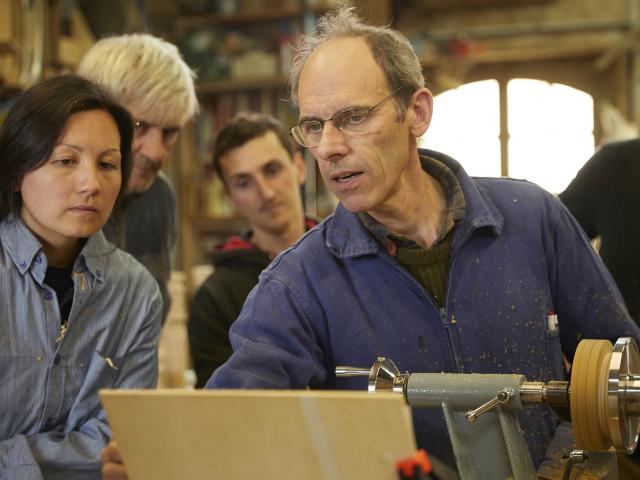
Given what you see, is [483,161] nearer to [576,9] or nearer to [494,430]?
[576,9]

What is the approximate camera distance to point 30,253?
5.86 feet

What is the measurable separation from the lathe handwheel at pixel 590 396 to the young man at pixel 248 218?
1385 mm

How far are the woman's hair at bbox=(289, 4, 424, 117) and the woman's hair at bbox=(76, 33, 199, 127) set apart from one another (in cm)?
68

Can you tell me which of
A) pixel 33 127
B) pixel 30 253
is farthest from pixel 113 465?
pixel 33 127

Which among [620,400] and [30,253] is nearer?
[620,400]

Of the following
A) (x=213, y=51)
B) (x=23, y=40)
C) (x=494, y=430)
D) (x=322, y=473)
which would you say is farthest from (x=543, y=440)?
(x=213, y=51)

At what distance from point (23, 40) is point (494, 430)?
320 cm

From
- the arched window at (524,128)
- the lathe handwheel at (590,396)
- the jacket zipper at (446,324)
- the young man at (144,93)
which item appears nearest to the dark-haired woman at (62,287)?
the young man at (144,93)

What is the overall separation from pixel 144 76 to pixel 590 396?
1599mm

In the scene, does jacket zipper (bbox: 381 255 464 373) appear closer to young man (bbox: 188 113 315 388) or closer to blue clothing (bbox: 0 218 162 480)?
blue clothing (bbox: 0 218 162 480)

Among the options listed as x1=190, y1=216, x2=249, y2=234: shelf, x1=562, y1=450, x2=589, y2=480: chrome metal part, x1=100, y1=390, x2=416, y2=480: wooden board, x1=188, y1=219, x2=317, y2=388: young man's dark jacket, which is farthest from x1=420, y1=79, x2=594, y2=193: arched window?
x1=100, y1=390, x2=416, y2=480: wooden board

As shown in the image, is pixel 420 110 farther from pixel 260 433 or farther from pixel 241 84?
pixel 241 84

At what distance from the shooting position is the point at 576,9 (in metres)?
6.51

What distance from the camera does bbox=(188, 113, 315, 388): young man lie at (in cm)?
253
